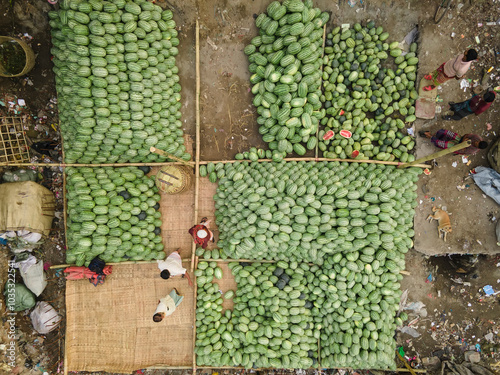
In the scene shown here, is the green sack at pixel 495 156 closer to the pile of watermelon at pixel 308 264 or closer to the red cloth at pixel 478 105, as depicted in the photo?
the red cloth at pixel 478 105

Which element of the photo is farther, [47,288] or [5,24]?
[47,288]

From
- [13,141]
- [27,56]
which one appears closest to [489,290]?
Result: [13,141]

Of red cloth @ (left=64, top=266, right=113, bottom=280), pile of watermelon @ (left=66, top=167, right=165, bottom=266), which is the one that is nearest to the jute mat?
red cloth @ (left=64, top=266, right=113, bottom=280)

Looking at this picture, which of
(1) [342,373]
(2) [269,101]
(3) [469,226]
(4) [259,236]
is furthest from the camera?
(1) [342,373]

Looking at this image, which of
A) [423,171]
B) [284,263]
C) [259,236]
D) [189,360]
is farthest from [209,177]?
[423,171]

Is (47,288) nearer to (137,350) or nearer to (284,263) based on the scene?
(137,350)

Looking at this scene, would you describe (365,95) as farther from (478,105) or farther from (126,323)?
(126,323)

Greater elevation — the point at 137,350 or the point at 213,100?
the point at 213,100
